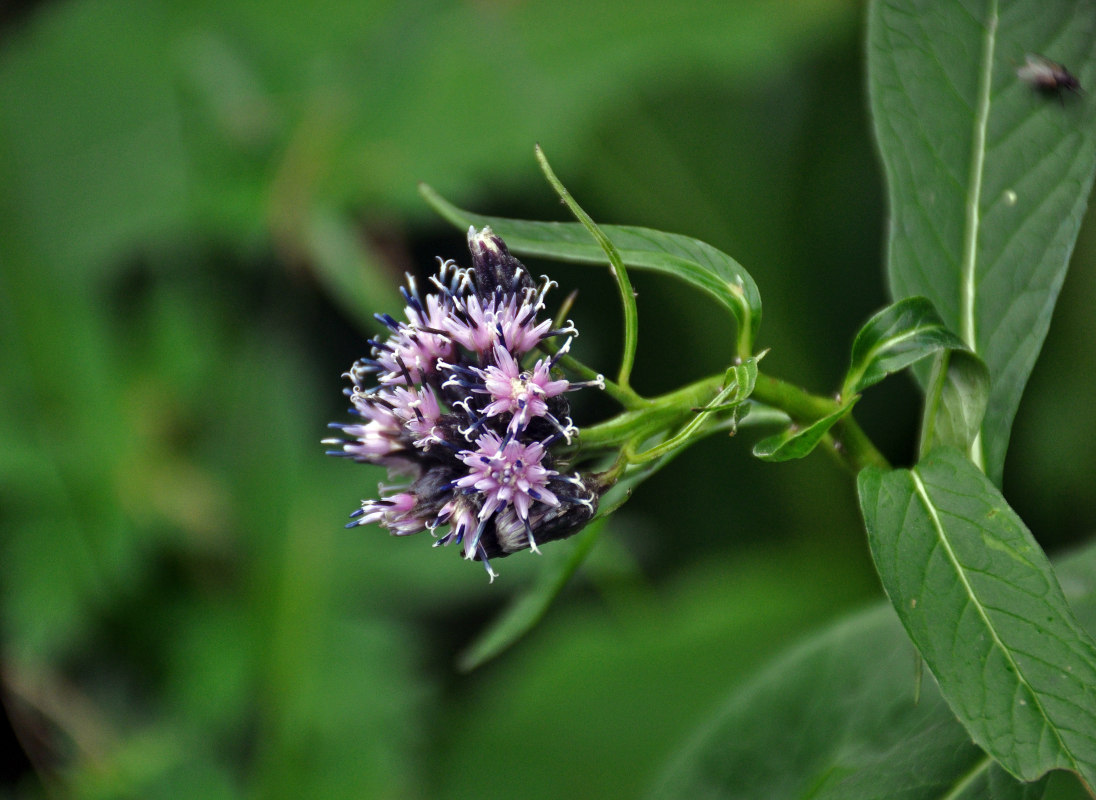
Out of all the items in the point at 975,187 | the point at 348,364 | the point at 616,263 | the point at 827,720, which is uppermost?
the point at 616,263

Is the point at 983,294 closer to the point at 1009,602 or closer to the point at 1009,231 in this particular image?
the point at 1009,231

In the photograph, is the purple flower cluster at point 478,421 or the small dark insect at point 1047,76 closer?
the purple flower cluster at point 478,421

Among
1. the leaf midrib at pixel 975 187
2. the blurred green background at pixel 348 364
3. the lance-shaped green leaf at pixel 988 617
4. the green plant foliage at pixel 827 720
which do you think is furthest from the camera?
the blurred green background at pixel 348 364

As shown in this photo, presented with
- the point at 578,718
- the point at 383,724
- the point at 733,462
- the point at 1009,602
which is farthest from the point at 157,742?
the point at 1009,602

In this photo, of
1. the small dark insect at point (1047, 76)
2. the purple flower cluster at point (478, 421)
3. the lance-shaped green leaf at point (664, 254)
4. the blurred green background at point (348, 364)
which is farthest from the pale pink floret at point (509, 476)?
the blurred green background at point (348, 364)

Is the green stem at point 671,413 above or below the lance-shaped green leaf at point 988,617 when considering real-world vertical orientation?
above

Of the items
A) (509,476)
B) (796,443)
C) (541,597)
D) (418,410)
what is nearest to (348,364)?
(541,597)

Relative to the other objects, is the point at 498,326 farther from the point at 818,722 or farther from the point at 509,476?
the point at 818,722

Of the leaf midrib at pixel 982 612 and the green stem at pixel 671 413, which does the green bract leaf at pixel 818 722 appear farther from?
the green stem at pixel 671 413
